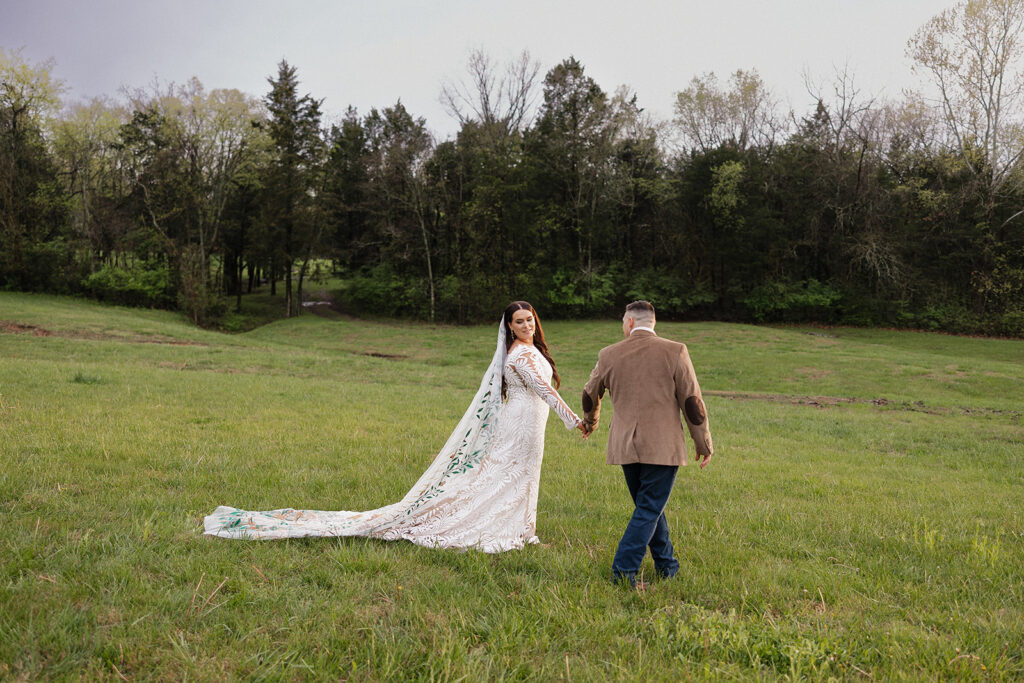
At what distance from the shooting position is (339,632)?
3.36 metres

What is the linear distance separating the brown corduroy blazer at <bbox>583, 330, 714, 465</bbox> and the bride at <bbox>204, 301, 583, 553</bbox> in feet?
1.92

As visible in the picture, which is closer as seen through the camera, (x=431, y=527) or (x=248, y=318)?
(x=431, y=527)

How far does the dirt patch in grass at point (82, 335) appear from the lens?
75.6ft

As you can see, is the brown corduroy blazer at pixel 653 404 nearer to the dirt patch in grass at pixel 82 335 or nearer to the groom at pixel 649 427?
the groom at pixel 649 427

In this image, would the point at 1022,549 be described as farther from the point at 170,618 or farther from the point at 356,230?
the point at 356,230

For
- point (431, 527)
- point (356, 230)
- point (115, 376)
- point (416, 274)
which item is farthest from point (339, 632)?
point (356, 230)

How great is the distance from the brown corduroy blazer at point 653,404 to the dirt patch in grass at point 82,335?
23.7m

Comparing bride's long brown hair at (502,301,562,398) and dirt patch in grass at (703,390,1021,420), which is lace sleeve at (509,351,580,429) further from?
dirt patch in grass at (703,390,1021,420)

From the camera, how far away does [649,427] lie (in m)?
4.32

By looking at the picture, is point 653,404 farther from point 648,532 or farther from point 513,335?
point 513,335

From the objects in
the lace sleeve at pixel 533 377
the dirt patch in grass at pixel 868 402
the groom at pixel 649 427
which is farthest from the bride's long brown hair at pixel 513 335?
the dirt patch in grass at pixel 868 402

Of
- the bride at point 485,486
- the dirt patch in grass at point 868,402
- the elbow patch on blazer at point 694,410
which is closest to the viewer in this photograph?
the elbow patch on blazer at point 694,410

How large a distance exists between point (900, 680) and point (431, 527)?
3.44 metres

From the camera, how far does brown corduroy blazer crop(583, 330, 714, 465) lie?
14.1 feet
